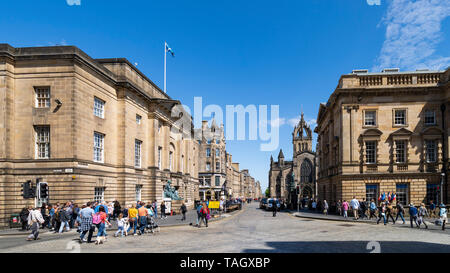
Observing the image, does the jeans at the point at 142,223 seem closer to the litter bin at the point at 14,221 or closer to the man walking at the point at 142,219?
the man walking at the point at 142,219

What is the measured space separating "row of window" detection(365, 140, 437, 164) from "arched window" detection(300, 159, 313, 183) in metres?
81.1

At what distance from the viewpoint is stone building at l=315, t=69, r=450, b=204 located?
31109 mm

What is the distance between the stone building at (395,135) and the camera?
3111cm

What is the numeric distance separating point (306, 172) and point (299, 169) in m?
2.42

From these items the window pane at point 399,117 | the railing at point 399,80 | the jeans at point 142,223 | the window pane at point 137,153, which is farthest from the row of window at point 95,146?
the railing at point 399,80

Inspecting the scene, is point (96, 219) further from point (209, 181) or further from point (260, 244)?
point (209, 181)

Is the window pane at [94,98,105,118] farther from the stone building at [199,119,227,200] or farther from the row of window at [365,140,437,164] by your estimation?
the stone building at [199,119,227,200]

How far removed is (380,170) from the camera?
104ft

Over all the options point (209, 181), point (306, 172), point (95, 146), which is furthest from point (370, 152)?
point (306, 172)

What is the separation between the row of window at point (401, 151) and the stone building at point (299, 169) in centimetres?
6502

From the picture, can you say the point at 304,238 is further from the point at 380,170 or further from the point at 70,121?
the point at 380,170

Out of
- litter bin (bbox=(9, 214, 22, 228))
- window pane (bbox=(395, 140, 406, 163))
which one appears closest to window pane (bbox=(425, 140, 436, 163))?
window pane (bbox=(395, 140, 406, 163))
